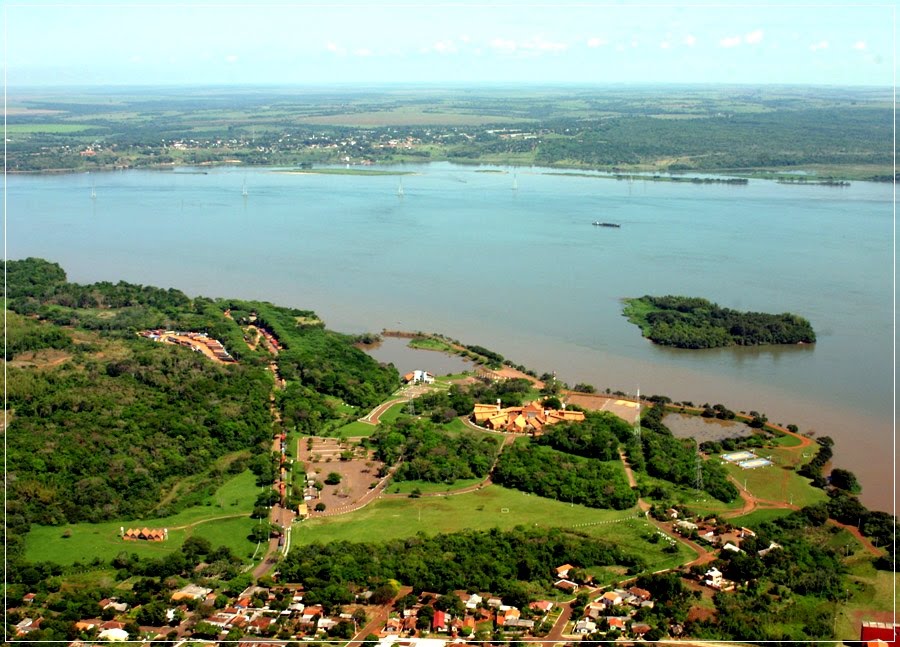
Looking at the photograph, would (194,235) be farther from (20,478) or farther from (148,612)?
(148,612)

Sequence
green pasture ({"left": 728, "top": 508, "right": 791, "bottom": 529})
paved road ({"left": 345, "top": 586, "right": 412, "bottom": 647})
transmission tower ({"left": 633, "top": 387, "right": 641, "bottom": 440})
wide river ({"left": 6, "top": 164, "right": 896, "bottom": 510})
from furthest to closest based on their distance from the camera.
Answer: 1. wide river ({"left": 6, "top": 164, "right": 896, "bottom": 510})
2. transmission tower ({"left": 633, "top": 387, "right": 641, "bottom": 440})
3. green pasture ({"left": 728, "top": 508, "right": 791, "bottom": 529})
4. paved road ({"left": 345, "top": 586, "right": 412, "bottom": 647})

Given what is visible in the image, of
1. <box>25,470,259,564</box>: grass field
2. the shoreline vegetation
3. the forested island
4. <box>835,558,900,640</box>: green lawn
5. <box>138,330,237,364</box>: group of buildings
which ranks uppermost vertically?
the shoreline vegetation

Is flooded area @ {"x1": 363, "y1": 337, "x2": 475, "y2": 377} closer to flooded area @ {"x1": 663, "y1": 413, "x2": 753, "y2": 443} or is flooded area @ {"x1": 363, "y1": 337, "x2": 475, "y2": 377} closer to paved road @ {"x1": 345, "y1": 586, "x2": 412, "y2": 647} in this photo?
flooded area @ {"x1": 663, "y1": 413, "x2": 753, "y2": 443}

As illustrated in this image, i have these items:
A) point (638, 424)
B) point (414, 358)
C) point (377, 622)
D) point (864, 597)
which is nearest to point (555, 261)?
point (414, 358)

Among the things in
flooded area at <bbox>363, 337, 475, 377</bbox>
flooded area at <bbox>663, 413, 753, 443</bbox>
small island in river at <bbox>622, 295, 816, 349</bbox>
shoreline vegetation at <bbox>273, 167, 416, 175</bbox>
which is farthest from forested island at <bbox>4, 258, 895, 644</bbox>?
shoreline vegetation at <bbox>273, 167, 416, 175</bbox>

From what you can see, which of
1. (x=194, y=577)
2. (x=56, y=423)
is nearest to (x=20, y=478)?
(x=56, y=423)

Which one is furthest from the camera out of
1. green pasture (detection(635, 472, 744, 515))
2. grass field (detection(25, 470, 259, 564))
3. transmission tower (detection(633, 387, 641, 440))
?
transmission tower (detection(633, 387, 641, 440))

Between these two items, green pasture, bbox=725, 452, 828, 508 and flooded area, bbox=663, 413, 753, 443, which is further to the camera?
flooded area, bbox=663, 413, 753, 443

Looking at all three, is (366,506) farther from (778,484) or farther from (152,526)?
(778,484)
